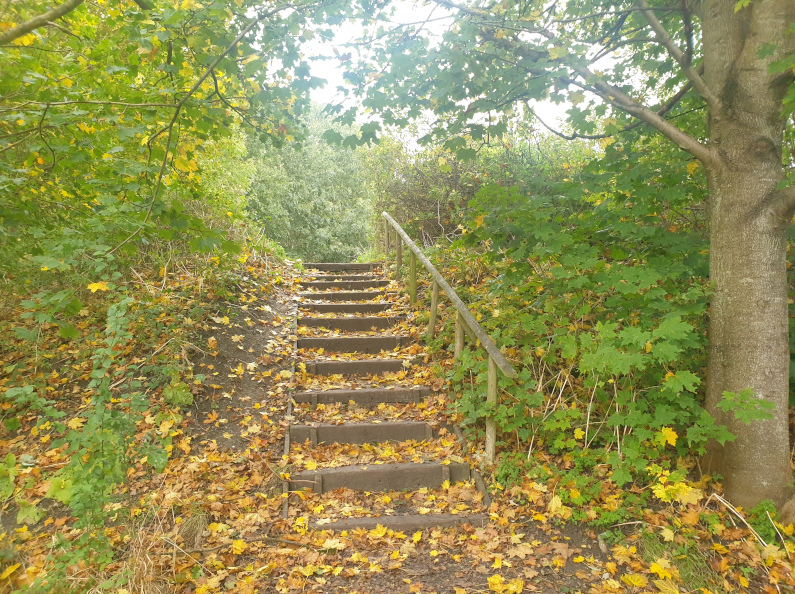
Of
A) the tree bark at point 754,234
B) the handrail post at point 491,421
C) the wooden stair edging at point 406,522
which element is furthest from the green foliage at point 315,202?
the tree bark at point 754,234

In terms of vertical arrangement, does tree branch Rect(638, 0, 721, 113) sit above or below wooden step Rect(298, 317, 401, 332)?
above

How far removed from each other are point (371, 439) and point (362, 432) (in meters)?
0.11

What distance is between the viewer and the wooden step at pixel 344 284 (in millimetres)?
8398

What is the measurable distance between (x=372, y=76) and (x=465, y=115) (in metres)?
0.80

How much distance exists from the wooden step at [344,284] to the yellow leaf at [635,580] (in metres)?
6.05

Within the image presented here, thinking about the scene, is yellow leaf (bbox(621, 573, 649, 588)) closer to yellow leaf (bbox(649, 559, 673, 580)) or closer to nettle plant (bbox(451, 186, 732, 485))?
yellow leaf (bbox(649, 559, 673, 580))

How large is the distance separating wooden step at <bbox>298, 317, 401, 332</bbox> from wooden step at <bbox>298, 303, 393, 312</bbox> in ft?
1.36

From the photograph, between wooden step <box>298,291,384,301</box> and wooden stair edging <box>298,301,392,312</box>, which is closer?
wooden stair edging <box>298,301,392,312</box>

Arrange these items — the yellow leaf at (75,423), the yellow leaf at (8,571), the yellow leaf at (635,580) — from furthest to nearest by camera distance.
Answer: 1. the yellow leaf at (75,423)
2. the yellow leaf at (635,580)
3. the yellow leaf at (8,571)

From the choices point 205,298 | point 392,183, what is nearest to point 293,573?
point 205,298

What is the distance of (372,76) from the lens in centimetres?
384

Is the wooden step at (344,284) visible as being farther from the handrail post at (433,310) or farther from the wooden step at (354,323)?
the handrail post at (433,310)

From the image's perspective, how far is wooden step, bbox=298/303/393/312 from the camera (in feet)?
23.4

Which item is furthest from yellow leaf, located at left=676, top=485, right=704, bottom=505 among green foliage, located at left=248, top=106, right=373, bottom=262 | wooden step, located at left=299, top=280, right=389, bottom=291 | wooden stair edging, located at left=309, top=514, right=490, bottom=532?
green foliage, located at left=248, top=106, right=373, bottom=262
